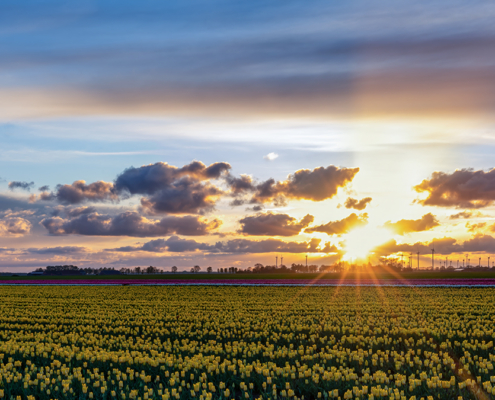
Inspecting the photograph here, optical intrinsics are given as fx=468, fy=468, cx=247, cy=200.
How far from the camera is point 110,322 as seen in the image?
21.1 meters

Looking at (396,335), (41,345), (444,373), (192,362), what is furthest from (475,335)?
(41,345)

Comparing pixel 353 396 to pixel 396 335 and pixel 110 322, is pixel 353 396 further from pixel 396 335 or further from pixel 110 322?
pixel 110 322

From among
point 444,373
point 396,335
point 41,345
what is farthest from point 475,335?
point 41,345

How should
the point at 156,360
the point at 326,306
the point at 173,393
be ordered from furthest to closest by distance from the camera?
the point at 326,306, the point at 156,360, the point at 173,393

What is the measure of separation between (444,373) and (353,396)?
3.34 metres

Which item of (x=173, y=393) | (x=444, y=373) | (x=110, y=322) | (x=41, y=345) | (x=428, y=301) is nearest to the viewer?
(x=173, y=393)

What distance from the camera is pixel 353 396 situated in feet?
30.5

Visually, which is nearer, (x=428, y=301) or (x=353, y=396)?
(x=353, y=396)

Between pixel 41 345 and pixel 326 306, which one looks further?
pixel 326 306

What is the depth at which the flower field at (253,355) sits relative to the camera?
988 centimetres

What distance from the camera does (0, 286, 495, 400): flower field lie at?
32.4 feet

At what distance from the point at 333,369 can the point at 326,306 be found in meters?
16.3

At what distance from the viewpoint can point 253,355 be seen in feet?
43.1

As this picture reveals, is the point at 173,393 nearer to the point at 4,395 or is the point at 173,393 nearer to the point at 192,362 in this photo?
the point at 192,362
